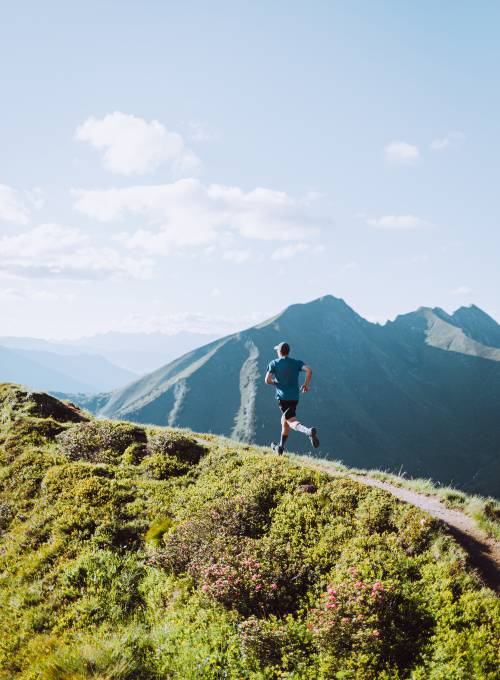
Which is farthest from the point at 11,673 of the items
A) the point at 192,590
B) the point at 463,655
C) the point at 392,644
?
the point at 463,655

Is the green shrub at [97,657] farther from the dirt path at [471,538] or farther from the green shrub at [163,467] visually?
the green shrub at [163,467]

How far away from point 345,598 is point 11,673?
5.78 metres

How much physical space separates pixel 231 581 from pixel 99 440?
404 inches

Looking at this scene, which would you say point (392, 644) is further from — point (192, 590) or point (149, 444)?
point (149, 444)

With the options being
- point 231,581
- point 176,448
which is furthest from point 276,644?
point 176,448

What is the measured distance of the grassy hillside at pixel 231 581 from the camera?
6766 millimetres

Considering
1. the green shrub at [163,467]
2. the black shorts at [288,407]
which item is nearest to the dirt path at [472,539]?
the black shorts at [288,407]

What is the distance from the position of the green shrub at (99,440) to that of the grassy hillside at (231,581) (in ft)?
6.37

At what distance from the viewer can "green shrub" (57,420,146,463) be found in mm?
16188

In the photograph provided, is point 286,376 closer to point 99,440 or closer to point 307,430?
point 307,430

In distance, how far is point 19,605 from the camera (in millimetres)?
9250

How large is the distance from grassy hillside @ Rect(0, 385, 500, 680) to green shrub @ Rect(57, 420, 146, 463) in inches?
76.4

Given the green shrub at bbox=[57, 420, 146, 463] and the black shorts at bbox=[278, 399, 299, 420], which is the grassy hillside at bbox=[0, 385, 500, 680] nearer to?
the black shorts at bbox=[278, 399, 299, 420]

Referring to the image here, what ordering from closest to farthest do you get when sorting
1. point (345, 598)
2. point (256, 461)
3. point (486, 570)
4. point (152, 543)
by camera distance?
point (345, 598) → point (486, 570) → point (152, 543) → point (256, 461)
